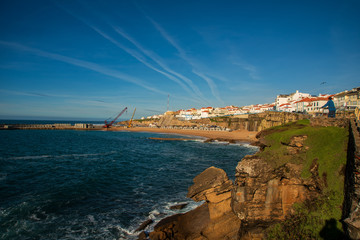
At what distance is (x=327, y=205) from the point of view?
949 centimetres

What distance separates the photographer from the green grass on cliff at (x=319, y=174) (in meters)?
9.15

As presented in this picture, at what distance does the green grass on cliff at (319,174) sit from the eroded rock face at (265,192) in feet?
1.41

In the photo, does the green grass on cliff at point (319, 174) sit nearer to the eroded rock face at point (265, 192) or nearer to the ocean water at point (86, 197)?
the eroded rock face at point (265, 192)

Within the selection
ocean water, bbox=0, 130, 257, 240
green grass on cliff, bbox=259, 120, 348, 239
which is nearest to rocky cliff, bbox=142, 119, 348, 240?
green grass on cliff, bbox=259, 120, 348, 239

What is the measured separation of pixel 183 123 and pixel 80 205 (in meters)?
118

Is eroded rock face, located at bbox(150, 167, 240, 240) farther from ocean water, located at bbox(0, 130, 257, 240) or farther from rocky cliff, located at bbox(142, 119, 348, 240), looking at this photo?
ocean water, located at bbox(0, 130, 257, 240)

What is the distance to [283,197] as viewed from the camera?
11.1 meters

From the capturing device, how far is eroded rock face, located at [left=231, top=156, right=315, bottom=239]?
35.7ft

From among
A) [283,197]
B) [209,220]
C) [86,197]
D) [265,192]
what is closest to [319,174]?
[283,197]

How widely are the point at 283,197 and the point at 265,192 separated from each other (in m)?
1.02

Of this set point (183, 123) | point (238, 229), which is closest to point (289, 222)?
point (238, 229)

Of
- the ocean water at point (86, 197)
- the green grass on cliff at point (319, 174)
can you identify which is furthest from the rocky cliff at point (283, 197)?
the ocean water at point (86, 197)

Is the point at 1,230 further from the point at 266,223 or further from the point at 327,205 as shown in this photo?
the point at 327,205

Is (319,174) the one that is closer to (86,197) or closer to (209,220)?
(209,220)
